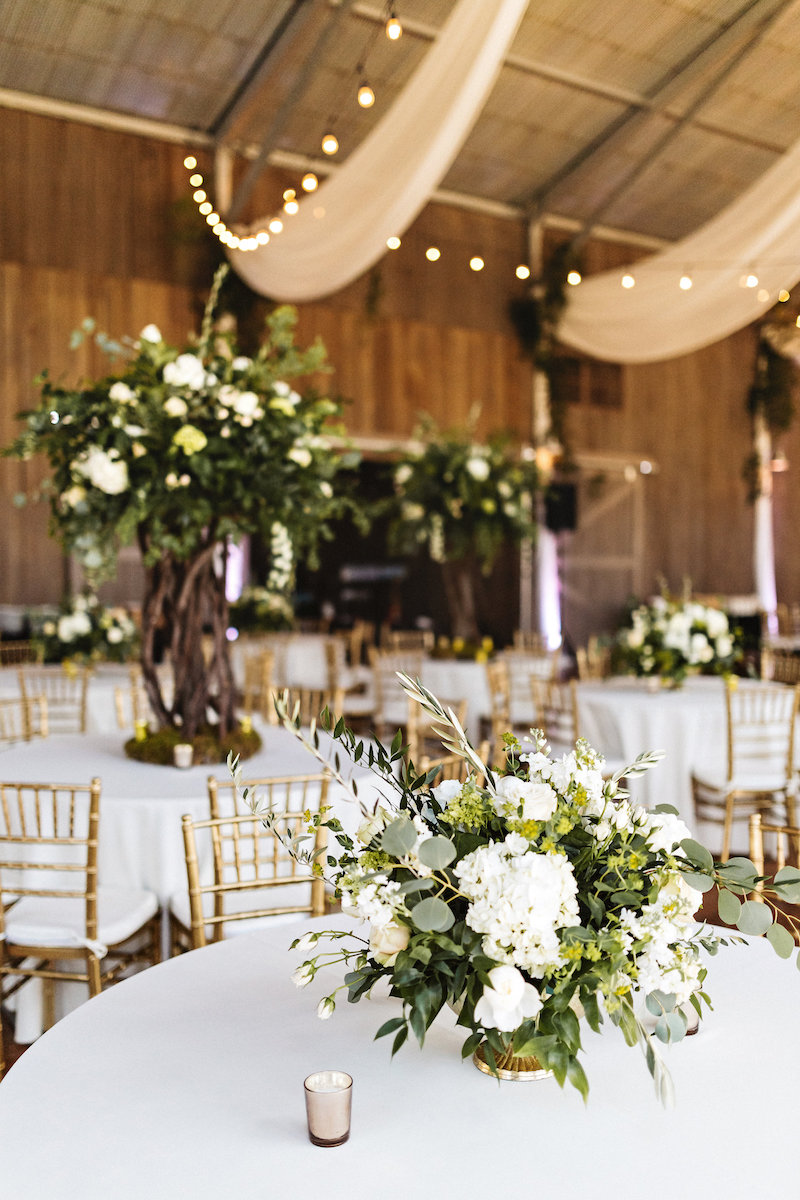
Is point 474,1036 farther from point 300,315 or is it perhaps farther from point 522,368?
point 522,368

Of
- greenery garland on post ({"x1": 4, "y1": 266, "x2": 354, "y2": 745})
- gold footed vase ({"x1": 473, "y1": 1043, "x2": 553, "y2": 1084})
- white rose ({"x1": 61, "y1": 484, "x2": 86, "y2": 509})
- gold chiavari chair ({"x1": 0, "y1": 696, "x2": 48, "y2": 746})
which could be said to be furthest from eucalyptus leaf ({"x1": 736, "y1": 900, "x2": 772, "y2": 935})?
gold chiavari chair ({"x1": 0, "y1": 696, "x2": 48, "y2": 746})

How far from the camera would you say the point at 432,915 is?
4.36ft

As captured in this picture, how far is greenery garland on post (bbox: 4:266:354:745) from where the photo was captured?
3695 mm

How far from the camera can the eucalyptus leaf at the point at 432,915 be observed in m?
1.32

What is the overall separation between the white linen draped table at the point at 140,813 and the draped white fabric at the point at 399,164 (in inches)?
155

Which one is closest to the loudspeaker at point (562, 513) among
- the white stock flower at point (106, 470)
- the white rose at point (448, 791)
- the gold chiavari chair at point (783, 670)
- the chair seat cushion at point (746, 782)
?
the gold chiavari chair at point (783, 670)

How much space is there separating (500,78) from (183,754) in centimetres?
841

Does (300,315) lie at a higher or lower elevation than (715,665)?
higher

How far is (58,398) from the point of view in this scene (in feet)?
12.3

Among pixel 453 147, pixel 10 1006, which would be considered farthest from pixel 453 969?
pixel 453 147

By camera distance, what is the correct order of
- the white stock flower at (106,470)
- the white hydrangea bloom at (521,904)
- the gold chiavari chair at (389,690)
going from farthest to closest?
the gold chiavari chair at (389,690) → the white stock flower at (106,470) → the white hydrangea bloom at (521,904)

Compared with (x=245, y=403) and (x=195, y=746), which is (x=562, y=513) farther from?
(x=245, y=403)

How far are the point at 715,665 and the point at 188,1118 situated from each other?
17.0 feet

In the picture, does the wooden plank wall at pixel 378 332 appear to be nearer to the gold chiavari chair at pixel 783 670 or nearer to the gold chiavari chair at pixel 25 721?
the gold chiavari chair at pixel 25 721
